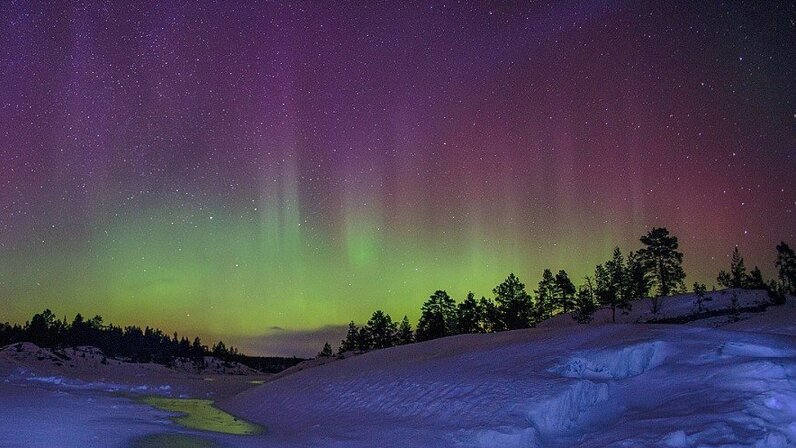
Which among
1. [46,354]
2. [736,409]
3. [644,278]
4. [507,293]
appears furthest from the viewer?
[46,354]

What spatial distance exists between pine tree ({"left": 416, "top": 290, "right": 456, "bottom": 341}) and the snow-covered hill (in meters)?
83.0

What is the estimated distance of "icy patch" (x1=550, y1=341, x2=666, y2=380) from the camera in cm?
1645

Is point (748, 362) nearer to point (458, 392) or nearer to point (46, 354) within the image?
point (458, 392)

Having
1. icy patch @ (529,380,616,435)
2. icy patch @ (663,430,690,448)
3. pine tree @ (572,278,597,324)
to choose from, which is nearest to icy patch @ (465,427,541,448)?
icy patch @ (529,380,616,435)

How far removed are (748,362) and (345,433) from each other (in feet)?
38.2

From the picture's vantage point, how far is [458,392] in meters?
17.0

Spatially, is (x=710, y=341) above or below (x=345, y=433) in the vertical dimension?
above

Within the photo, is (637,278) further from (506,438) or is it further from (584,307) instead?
(506,438)

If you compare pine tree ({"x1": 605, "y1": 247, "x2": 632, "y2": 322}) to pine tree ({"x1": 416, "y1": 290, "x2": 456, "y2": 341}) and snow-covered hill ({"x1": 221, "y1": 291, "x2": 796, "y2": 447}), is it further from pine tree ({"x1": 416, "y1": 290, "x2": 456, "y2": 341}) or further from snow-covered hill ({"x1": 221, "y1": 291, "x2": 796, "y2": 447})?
snow-covered hill ({"x1": 221, "y1": 291, "x2": 796, "y2": 447})

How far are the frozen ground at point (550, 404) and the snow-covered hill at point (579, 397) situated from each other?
4cm

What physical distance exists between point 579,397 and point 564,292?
90.0 m

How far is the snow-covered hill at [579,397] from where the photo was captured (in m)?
11.6

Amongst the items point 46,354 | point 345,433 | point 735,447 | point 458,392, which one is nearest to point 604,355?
point 458,392

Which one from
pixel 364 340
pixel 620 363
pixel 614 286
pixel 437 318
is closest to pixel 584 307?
pixel 614 286
